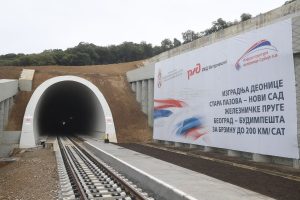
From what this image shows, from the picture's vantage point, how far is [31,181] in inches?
525

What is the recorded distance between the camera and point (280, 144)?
49.0ft

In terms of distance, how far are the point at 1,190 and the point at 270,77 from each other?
11.7 meters

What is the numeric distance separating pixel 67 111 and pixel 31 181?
47.7 m

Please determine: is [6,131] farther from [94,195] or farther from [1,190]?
[94,195]

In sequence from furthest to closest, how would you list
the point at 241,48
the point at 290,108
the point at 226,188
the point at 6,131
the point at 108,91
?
the point at 108,91 < the point at 6,131 < the point at 241,48 < the point at 290,108 < the point at 226,188

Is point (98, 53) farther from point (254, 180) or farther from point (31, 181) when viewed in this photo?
point (254, 180)

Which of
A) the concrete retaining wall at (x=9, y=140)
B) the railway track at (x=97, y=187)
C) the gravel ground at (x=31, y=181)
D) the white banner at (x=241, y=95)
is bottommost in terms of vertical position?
the gravel ground at (x=31, y=181)

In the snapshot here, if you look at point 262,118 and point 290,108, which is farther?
point 262,118

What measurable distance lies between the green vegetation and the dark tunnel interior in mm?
17984

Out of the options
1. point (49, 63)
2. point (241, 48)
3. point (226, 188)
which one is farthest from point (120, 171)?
point (49, 63)

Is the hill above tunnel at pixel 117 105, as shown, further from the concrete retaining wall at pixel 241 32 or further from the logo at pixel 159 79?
the logo at pixel 159 79

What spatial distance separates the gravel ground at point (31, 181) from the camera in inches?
426

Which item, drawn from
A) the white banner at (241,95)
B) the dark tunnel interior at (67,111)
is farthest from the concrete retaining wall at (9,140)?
the white banner at (241,95)

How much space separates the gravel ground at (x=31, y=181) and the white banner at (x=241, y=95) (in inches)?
352
